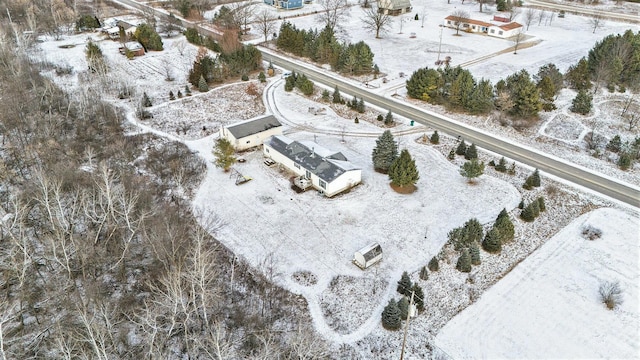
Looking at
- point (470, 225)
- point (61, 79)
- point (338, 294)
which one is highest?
point (61, 79)

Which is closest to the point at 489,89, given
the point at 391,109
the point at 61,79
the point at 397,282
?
the point at 391,109

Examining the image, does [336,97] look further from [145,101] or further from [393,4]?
[393,4]

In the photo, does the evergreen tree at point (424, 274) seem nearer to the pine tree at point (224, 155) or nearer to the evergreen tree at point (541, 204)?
the evergreen tree at point (541, 204)

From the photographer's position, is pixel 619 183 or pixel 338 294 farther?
pixel 619 183

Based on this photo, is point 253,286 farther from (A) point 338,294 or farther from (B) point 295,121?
(B) point 295,121

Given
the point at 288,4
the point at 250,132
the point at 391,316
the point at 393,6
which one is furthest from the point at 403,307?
the point at 288,4

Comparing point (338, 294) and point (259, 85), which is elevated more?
point (259, 85)
